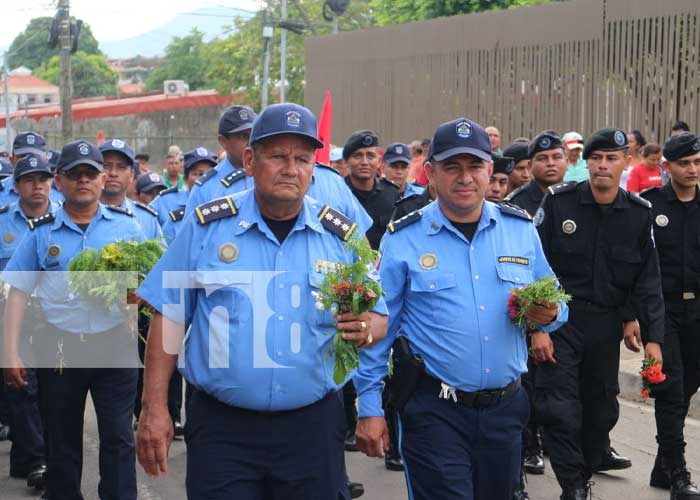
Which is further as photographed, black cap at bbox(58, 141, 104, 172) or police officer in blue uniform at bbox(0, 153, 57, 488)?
police officer in blue uniform at bbox(0, 153, 57, 488)

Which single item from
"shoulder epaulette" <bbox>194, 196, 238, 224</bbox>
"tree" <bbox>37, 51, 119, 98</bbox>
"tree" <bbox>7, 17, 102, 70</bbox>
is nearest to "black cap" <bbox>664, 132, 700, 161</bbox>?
"shoulder epaulette" <bbox>194, 196, 238, 224</bbox>

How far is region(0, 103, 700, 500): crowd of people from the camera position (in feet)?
14.2

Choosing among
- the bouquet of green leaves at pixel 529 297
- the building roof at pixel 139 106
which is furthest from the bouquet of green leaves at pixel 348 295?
the building roof at pixel 139 106

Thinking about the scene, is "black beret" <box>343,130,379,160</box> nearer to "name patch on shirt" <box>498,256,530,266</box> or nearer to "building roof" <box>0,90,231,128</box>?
"name patch on shirt" <box>498,256,530,266</box>

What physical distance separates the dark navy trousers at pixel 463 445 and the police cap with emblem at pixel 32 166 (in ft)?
14.7

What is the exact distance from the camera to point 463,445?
16.4 ft

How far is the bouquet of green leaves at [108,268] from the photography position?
6.21m

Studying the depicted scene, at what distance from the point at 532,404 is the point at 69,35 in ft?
95.6

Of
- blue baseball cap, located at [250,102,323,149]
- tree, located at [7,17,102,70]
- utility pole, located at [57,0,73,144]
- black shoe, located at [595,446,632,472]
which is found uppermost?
tree, located at [7,17,102,70]

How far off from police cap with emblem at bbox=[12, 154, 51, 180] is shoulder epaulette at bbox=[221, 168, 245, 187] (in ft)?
6.09

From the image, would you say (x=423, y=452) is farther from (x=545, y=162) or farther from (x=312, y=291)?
(x=545, y=162)

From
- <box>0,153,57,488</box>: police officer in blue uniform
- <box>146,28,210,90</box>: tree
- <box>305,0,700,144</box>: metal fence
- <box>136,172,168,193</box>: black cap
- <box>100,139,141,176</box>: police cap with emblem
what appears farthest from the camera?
<box>146,28,210,90</box>: tree

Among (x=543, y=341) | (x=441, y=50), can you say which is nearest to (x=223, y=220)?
(x=543, y=341)

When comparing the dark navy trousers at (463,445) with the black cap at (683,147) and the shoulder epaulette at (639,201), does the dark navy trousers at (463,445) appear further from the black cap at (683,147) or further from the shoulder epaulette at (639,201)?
the black cap at (683,147)
